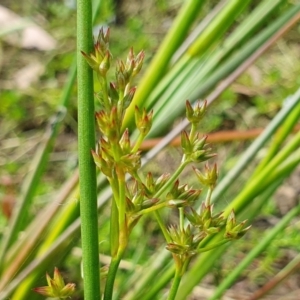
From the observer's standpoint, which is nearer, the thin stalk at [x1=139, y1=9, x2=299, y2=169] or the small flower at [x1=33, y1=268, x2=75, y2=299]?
the small flower at [x1=33, y1=268, x2=75, y2=299]

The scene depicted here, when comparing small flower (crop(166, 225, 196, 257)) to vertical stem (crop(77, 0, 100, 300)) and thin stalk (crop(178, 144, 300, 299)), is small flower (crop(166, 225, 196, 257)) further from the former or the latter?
thin stalk (crop(178, 144, 300, 299))

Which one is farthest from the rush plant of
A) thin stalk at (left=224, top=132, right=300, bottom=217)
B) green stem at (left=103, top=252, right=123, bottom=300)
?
thin stalk at (left=224, top=132, right=300, bottom=217)

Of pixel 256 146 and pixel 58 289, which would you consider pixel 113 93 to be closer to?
pixel 58 289

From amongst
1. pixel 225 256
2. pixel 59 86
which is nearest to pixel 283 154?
pixel 225 256

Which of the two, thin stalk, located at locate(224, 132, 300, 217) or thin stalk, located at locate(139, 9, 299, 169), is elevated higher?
thin stalk, located at locate(139, 9, 299, 169)

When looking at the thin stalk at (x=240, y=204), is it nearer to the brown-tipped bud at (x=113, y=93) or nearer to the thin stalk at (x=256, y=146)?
the thin stalk at (x=256, y=146)

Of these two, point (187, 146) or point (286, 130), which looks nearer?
point (187, 146)

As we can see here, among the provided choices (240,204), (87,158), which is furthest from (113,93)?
(240,204)

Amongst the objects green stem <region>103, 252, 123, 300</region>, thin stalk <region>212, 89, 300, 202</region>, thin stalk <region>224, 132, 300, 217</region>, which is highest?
thin stalk <region>212, 89, 300, 202</region>

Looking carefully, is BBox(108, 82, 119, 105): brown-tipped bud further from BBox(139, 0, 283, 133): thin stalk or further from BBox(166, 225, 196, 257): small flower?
BBox(139, 0, 283, 133): thin stalk
